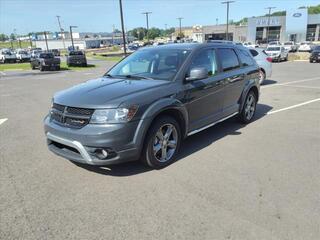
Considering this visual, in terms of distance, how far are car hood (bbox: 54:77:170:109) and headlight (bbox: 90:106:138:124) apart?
2.5 inches

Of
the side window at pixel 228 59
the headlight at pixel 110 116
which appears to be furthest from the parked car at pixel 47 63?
the headlight at pixel 110 116

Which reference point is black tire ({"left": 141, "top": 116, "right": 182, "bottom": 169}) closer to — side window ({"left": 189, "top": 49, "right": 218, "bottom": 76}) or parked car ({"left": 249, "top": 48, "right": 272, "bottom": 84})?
side window ({"left": 189, "top": 49, "right": 218, "bottom": 76})

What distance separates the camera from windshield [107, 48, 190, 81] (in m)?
4.82

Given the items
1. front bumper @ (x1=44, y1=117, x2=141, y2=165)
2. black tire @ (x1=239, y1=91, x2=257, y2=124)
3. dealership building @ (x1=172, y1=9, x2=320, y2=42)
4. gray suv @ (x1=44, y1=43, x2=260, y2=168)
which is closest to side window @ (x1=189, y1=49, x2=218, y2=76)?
gray suv @ (x1=44, y1=43, x2=260, y2=168)

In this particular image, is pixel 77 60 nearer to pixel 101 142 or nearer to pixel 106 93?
pixel 106 93

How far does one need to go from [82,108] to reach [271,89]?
9.43 meters

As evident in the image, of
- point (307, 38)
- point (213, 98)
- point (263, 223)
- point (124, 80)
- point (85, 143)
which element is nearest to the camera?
point (263, 223)

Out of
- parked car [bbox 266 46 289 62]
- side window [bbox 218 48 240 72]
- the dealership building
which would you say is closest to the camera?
side window [bbox 218 48 240 72]

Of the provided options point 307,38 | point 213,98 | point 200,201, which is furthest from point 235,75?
point 307,38

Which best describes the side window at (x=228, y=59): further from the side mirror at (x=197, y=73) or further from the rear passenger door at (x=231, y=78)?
the side mirror at (x=197, y=73)

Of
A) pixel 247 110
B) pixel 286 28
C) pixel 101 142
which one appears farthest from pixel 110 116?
pixel 286 28

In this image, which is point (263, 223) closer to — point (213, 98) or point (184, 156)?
point (184, 156)

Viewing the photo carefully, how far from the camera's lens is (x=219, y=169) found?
4359 mm

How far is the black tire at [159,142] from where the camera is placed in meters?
4.16
